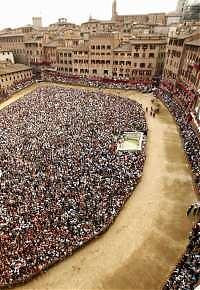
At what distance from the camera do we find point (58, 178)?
86.3ft

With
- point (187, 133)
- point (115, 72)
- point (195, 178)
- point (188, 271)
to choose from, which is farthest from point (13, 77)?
point (188, 271)

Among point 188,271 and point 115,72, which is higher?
point 115,72

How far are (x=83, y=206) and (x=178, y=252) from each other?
8511 mm

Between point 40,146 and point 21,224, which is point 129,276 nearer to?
point 21,224

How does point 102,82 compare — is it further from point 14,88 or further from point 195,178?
point 195,178

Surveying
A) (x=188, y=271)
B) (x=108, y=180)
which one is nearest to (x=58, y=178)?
(x=108, y=180)

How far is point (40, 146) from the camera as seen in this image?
3284 centimetres

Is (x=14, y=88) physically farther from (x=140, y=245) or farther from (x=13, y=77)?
(x=140, y=245)

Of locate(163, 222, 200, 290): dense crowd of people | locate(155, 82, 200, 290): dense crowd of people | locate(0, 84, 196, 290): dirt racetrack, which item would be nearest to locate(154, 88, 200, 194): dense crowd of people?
locate(155, 82, 200, 290): dense crowd of people

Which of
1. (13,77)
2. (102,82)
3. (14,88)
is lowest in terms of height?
(14,88)

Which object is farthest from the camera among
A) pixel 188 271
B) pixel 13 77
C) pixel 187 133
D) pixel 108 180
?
pixel 13 77

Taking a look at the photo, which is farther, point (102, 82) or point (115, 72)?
point (115, 72)

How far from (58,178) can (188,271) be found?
14820 mm

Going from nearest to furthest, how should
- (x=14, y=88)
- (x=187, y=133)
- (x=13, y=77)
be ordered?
1. (x=187, y=133)
2. (x=14, y=88)
3. (x=13, y=77)
